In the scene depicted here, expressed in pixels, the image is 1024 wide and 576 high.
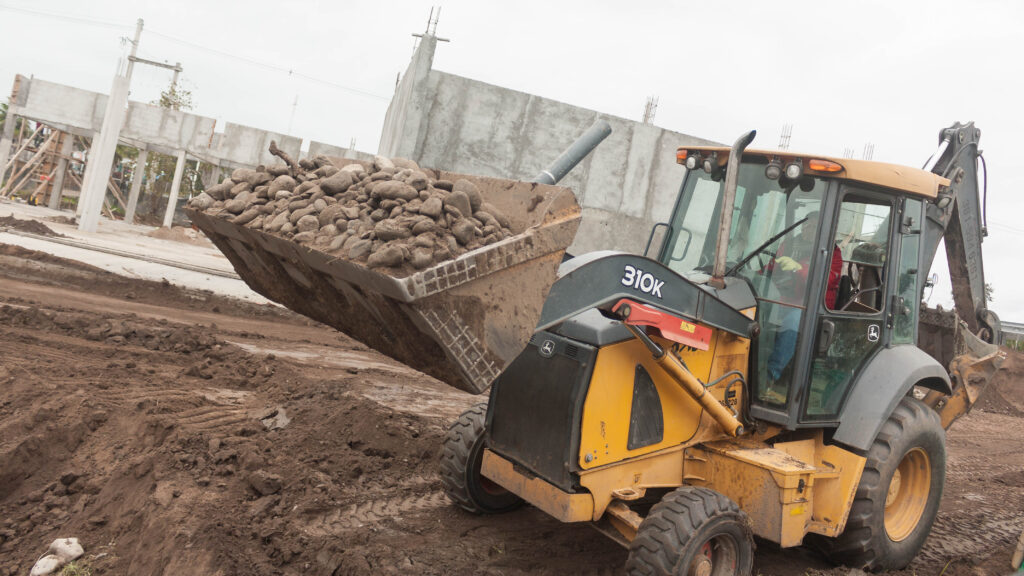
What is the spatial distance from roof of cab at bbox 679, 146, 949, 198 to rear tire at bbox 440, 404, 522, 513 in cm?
249

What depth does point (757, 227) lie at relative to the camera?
14.5ft

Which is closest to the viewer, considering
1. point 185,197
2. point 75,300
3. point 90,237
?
point 75,300

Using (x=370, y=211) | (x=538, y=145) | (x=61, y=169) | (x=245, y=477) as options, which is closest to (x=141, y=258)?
(x=538, y=145)

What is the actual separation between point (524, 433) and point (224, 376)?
4.24 metres

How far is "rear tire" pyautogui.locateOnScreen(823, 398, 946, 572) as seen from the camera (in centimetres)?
438

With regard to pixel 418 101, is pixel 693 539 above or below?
below

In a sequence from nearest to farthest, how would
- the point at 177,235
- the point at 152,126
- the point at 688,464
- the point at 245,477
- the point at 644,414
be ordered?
the point at 644,414 → the point at 688,464 → the point at 245,477 → the point at 177,235 → the point at 152,126

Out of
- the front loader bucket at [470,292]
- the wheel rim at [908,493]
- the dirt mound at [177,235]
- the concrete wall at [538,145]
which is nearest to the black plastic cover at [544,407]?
the front loader bucket at [470,292]

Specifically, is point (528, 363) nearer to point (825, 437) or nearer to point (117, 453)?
point (825, 437)

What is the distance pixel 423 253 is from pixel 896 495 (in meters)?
4.08

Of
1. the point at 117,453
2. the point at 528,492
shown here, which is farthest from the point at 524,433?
the point at 117,453

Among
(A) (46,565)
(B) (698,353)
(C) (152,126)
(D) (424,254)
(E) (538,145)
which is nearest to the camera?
(D) (424,254)

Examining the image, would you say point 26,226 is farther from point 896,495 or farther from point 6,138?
point 896,495

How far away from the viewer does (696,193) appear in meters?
4.96
